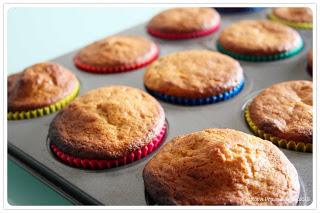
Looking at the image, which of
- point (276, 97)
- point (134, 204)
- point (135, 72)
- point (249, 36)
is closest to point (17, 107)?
point (135, 72)

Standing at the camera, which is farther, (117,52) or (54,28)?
(54,28)

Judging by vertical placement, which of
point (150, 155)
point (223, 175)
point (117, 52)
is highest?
point (117, 52)

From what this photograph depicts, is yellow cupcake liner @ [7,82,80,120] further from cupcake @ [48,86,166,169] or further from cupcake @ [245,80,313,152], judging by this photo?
cupcake @ [245,80,313,152]

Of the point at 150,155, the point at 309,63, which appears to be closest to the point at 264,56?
the point at 309,63

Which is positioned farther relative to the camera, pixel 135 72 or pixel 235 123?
pixel 135 72

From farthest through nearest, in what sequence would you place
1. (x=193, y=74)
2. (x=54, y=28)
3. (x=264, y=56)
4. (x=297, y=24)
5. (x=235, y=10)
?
(x=54, y=28), (x=235, y=10), (x=297, y=24), (x=264, y=56), (x=193, y=74)

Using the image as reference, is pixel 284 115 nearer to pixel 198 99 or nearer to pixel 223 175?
pixel 198 99

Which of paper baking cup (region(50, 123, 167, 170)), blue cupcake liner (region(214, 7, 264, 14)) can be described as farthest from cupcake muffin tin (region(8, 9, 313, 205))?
blue cupcake liner (region(214, 7, 264, 14))

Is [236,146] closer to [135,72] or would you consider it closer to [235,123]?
[235,123]
